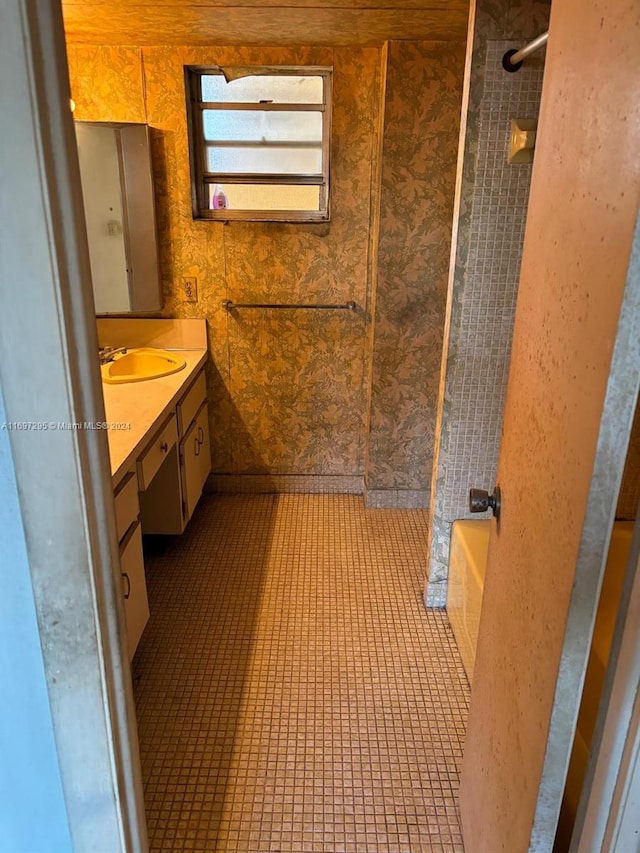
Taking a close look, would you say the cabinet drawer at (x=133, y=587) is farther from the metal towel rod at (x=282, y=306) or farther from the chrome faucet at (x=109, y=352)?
the metal towel rod at (x=282, y=306)

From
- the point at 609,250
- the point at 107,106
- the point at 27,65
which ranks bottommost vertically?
the point at 609,250

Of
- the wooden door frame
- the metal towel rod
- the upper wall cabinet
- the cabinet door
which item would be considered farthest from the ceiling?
the wooden door frame

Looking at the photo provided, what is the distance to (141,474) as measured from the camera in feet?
6.91

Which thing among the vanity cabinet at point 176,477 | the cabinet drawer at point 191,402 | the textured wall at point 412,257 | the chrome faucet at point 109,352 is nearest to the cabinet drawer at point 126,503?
the vanity cabinet at point 176,477

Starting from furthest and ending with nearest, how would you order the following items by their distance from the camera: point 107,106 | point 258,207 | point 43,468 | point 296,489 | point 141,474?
point 296,489 → point 258,207 → point 107,106 → point 141,474 → point 43,468

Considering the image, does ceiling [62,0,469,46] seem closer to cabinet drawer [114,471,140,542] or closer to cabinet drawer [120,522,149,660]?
cabinet drawer [114,471,140,542]

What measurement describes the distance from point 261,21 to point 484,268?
1.34 metres

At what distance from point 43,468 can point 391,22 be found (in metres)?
2.40

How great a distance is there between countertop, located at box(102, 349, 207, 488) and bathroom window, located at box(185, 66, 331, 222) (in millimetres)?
904

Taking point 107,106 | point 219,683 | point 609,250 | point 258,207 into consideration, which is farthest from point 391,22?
point 219,683

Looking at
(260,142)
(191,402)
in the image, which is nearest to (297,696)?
(191,402)

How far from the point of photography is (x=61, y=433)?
836 mm

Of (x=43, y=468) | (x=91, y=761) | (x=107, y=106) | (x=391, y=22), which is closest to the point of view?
(x=43, y=468)

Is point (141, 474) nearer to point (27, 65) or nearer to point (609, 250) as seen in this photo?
point (27, 65)
